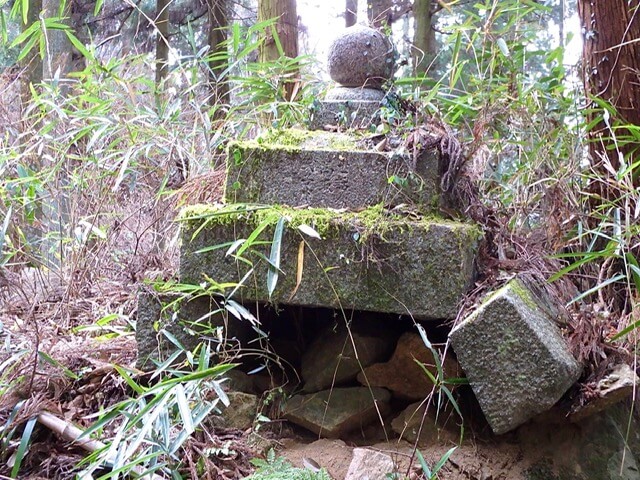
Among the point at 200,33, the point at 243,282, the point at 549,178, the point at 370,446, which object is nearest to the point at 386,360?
the point at 370,446

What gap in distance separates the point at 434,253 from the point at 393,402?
1.92 ft

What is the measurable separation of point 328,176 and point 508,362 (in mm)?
845

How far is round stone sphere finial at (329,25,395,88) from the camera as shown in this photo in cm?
240

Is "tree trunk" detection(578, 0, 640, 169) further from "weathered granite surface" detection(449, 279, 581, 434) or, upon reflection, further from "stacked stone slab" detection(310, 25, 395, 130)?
"weathered granite surface" detection(449, 279, 581, 434)

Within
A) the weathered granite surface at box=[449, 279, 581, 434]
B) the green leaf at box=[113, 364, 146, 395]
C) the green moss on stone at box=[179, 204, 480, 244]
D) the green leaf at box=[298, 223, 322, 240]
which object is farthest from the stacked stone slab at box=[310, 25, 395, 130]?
the green leaf at box=[113, 364, 146, 395]

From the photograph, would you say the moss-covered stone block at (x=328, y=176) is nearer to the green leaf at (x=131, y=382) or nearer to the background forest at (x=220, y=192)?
the background forest at (x=220, y=192)

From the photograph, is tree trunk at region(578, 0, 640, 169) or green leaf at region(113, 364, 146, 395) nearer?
green leaf at region(113, 364, 146, 395)

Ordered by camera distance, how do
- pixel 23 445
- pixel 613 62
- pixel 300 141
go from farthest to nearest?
pixel 613 62, pixel 300 141, pixel 23 445

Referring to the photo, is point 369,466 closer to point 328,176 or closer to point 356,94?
point 328,176

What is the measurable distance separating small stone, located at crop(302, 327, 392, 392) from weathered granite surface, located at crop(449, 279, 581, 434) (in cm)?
39

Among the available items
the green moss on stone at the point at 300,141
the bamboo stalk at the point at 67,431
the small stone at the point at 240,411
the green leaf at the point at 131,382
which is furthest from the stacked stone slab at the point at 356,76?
the bamboo stalk at the point at 67,431

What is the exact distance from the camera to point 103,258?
2869 mm

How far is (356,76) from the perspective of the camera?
8.03 feet

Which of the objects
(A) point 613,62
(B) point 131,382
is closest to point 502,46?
(A) point 613,62
